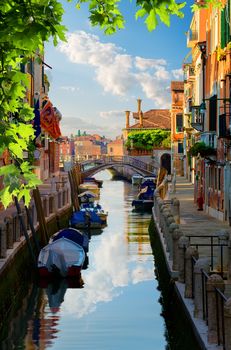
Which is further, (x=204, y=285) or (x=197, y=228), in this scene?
(x=197, y=228)

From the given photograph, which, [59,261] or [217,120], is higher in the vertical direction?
[217,120]

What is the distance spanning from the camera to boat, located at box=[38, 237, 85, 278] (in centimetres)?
2169

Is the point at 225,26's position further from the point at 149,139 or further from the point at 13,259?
the point at 149,139

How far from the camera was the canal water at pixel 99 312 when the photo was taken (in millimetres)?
14633

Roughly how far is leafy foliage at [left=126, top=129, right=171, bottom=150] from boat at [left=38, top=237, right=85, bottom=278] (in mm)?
81663

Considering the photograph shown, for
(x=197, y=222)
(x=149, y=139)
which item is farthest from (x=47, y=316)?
(x=149, y=139)

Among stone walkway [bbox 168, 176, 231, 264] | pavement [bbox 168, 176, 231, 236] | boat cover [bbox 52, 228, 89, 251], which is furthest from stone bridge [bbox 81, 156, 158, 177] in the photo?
→ boat cover [bbox 52, 228, 89, 251]

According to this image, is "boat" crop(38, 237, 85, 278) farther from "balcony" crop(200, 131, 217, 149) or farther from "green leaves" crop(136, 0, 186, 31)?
"green leaves" crop(136, 0, 186, 31)

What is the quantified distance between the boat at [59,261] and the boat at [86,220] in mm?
15784

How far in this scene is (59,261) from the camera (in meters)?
21.9

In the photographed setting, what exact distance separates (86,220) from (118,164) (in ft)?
193

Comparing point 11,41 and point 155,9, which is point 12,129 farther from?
point 155,9

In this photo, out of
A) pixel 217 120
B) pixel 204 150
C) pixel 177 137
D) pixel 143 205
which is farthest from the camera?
pixel 177 137

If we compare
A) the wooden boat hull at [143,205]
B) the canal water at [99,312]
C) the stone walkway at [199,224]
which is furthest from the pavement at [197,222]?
the wooden boat hull at [143,205]
